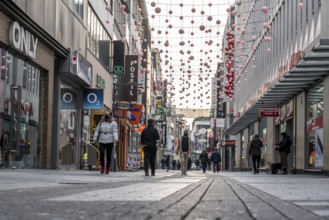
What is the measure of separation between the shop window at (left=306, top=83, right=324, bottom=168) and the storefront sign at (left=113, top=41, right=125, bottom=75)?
11.3m

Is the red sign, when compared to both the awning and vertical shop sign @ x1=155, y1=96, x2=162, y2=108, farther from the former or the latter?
vertical shop sign @ x1=155, y1=96, x2=162, y2=108

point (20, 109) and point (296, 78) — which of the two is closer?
point (20, 109)

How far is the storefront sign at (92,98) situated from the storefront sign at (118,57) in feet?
25.3

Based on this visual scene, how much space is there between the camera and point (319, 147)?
25.5 m

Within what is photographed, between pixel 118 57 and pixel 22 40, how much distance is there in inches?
751

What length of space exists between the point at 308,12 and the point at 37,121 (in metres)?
10.7

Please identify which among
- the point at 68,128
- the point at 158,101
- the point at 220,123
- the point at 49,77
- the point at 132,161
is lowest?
the point at 132,161

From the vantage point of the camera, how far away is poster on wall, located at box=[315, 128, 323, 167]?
2503 cm

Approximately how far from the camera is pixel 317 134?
26.0 metres

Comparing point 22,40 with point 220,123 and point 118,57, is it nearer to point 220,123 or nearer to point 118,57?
point 118,57

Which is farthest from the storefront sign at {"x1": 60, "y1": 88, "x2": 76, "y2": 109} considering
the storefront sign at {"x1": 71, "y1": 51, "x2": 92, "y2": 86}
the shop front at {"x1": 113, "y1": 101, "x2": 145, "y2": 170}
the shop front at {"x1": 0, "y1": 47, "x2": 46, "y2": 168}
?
the shop front at {"x1": 113, "y1": 101, "x2": 145, "y2": 170}

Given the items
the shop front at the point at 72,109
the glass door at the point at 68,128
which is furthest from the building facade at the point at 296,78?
the glass door at the point at 68,128

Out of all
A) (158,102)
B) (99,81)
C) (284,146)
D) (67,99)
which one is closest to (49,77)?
(67,99)

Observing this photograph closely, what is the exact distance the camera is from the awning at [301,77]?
2121cm
